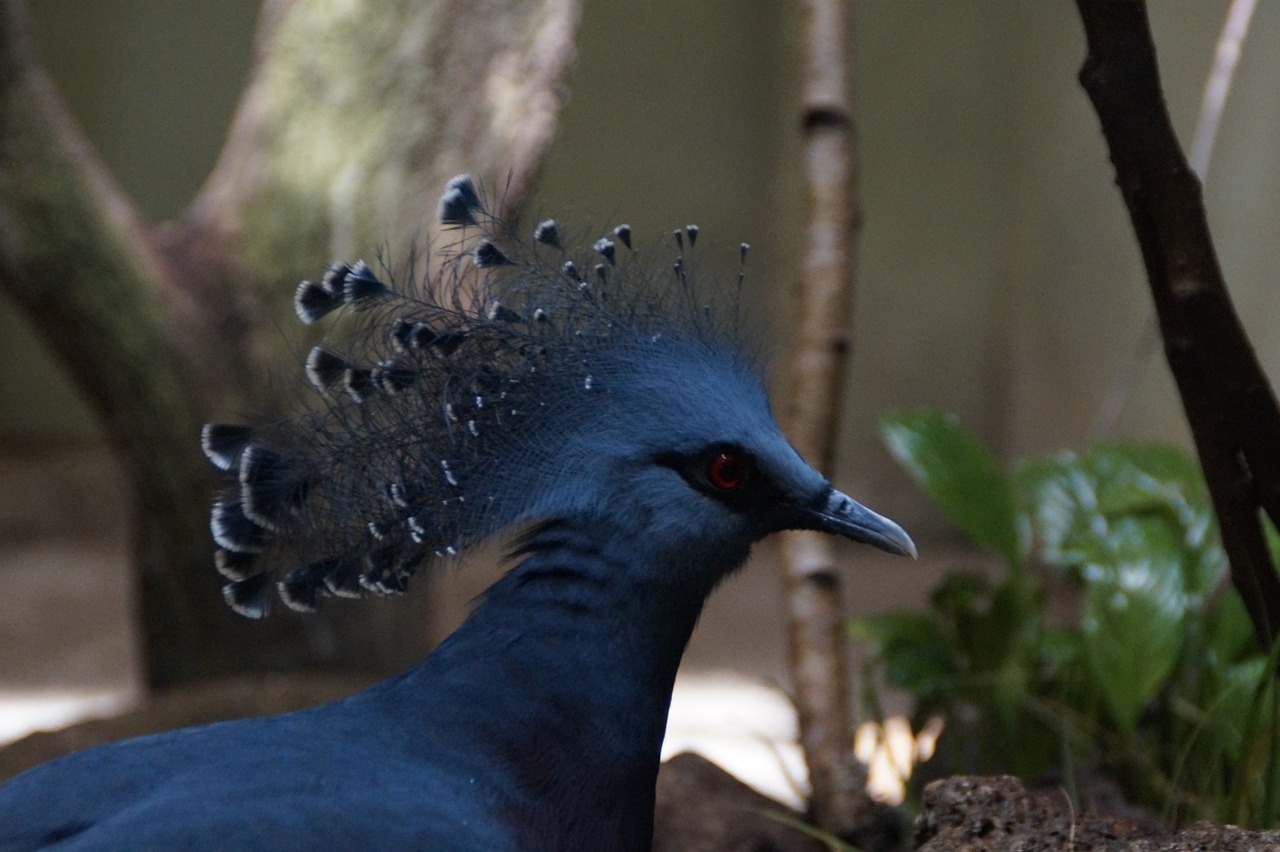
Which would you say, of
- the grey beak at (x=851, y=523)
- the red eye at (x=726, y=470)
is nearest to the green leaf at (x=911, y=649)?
the grey beak at (x=851, y=523)

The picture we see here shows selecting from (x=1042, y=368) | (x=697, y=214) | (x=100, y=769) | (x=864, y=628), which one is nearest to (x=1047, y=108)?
(x=1042, y=368)

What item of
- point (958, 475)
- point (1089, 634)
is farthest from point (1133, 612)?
point (958, 475)

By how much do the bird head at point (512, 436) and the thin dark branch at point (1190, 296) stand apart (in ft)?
1.54

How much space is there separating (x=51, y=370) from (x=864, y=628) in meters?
5.68

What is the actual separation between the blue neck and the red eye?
0.34 ft

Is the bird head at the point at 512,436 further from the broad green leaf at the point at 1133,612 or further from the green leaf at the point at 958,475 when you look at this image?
Answer: the green leaf at the point at 958,475

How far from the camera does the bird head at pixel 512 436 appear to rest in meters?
1.52

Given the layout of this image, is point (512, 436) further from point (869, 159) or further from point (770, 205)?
point (770, 205)

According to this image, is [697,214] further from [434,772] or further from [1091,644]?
[434,772]

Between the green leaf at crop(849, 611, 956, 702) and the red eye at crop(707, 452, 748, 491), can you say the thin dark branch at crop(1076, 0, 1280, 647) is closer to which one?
the red eye at crop(707, 452, 748, 491)

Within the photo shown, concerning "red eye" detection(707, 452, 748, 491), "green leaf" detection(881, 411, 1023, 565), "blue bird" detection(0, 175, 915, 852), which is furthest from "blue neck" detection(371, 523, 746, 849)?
"green leaf" detection(881, 411, 1023, 565)

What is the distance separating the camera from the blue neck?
4.74 ft

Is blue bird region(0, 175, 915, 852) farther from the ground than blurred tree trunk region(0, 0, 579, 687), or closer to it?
closer to it

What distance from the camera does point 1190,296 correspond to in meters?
1.69
